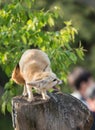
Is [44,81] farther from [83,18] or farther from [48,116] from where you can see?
[83,18]

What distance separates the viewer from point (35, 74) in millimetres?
5461

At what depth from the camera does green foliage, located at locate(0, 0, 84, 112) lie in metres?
6.75

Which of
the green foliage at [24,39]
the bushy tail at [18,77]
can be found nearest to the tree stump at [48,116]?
the bushy tail at [18,77]

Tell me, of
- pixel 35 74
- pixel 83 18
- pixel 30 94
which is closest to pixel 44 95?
pixel 30 94

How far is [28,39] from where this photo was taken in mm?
6910

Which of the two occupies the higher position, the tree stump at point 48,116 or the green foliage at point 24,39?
the green foliage at point 24,39

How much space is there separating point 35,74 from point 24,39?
1.35 meters

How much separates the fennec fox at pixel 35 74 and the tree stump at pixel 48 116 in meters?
0.10

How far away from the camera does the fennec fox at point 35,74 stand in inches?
211

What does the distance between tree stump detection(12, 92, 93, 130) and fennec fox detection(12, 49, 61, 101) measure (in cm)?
10

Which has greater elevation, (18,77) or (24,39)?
(24,39)

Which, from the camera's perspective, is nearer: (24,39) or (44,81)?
(44,81)

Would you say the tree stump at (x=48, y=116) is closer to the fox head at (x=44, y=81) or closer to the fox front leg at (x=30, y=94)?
the fox front leg at (x=30, y=94)

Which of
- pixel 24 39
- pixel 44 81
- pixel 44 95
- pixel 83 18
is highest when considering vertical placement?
pixel 83 18
